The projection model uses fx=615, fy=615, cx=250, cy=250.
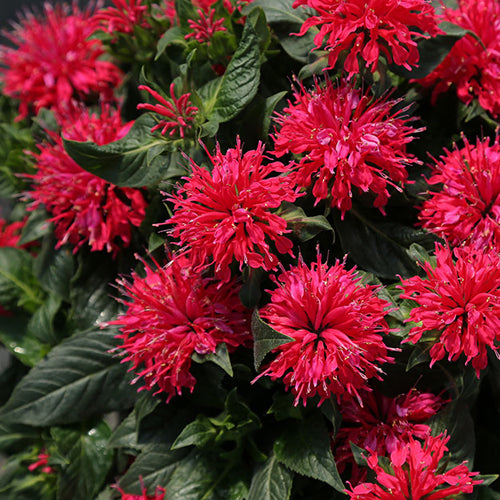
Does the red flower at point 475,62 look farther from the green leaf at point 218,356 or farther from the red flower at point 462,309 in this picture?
the green leaf at point 218,356

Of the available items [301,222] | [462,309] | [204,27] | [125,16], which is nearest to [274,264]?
[301,222]

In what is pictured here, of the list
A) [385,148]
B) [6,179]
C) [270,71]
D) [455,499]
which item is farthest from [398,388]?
[6,179]

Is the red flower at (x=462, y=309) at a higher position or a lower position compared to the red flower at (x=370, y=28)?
lower

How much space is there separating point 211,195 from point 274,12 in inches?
9.1

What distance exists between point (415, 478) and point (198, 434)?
0.65 feet

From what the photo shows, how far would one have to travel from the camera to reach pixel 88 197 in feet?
2.16

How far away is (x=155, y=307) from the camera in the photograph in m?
0.57

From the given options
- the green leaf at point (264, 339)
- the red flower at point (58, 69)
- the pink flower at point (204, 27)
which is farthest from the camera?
the red flower at point (58, 69)

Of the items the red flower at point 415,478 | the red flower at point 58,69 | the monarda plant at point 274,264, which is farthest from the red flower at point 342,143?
the red flower at point 58,69

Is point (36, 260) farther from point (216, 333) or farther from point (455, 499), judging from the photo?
point (455, 499)

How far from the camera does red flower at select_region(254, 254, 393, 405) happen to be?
1.62ft

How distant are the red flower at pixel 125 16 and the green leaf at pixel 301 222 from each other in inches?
12.6

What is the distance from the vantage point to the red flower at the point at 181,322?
1.81ft

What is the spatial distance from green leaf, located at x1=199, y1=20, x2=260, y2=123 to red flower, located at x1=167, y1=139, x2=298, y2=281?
65 mm
